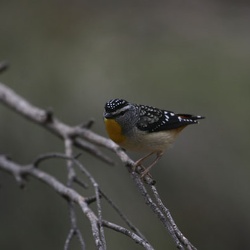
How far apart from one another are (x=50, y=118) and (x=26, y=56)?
4084mm

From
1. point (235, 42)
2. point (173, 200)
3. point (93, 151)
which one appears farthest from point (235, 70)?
point (93, 151)

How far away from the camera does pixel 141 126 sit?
3.95 m

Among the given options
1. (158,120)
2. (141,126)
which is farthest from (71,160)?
(158,120)

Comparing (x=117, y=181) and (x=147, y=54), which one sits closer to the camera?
(x=117, y=181)

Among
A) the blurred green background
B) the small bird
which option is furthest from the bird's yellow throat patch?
the blurred green background

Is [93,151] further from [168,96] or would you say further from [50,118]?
[168,96]

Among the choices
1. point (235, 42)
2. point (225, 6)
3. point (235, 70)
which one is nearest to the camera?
point (235, 70)

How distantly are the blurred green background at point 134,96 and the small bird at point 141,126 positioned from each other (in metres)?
1.81

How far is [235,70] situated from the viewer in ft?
25.9

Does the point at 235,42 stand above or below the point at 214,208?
above

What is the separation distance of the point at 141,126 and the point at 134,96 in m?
3.00

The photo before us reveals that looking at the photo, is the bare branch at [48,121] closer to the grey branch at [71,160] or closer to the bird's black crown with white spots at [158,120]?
the grey branch at [71,160]

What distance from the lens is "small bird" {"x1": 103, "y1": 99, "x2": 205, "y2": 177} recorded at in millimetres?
3795

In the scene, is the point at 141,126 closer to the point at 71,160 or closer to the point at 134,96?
the point at 71,160
